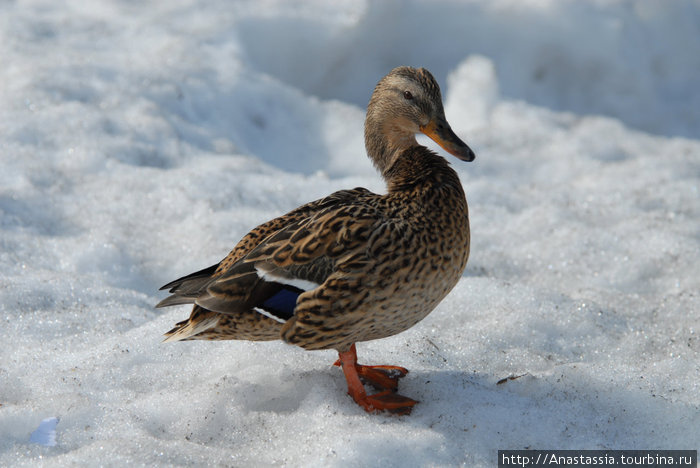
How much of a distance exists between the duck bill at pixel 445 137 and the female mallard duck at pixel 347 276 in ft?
0.18

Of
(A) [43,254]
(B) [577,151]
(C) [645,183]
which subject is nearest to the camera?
(A) [43,254]

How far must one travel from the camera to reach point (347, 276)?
3258 mm

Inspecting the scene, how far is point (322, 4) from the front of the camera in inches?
316

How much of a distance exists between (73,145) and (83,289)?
1.91 meters

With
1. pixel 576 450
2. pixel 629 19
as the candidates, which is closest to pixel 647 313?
pixel 576 450

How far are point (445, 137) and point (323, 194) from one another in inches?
99.2

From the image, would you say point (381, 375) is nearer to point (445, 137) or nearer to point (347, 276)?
point (347, 276)

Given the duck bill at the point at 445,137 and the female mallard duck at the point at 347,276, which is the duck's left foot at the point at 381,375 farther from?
the duck bill at the point at 445,137

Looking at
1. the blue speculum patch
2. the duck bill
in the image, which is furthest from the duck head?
the blue speculum patch

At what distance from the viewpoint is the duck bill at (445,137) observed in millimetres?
3797

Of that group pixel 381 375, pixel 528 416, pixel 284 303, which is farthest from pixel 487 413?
pixel 284 303

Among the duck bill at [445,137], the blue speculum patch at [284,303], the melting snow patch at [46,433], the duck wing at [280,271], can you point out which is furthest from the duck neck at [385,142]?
the melting snow patch at [46,433]

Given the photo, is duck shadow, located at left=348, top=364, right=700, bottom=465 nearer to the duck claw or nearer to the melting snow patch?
the duck claw

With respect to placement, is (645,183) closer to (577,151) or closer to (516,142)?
(577,151)
